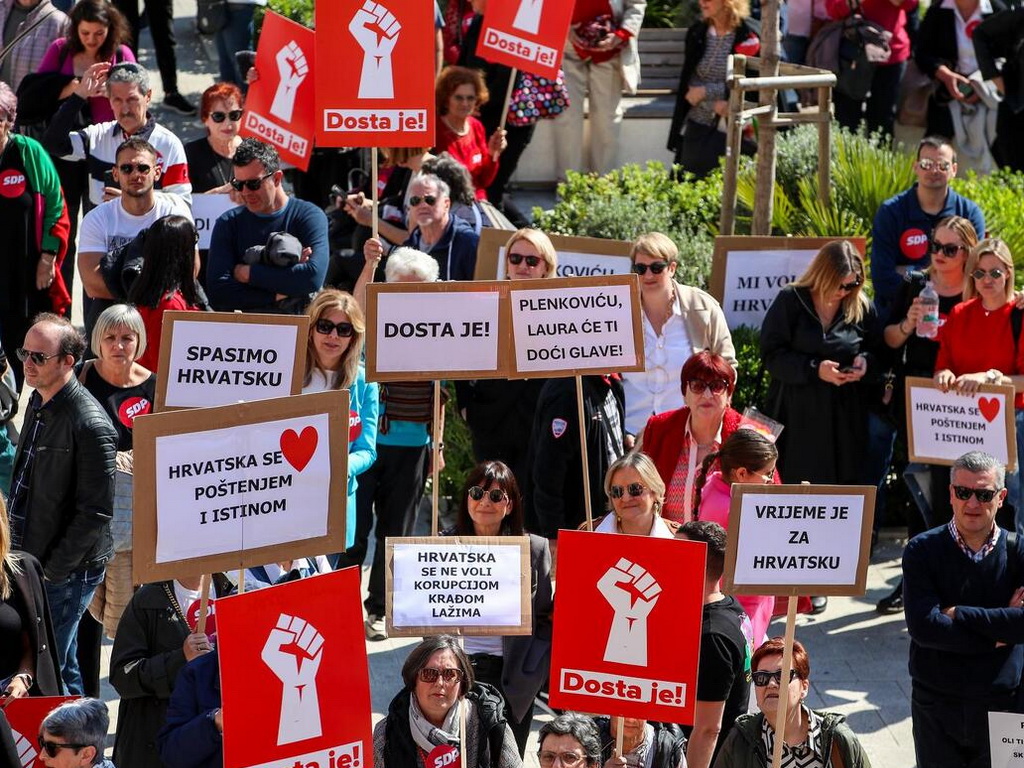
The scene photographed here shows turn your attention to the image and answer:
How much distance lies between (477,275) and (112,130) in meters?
2.35

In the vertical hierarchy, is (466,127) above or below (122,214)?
above

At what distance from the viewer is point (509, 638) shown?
6.98m

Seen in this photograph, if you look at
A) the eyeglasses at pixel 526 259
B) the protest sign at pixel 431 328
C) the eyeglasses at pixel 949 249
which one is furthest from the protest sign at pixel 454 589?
the eyeglasses at pixel 949 249

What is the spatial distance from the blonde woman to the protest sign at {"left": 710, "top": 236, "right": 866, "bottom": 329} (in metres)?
0.80

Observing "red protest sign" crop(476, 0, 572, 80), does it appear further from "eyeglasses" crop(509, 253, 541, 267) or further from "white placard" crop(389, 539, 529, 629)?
"white placard" crop(389, 539, 529, 629)

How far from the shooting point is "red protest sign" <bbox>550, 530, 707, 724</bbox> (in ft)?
19.6

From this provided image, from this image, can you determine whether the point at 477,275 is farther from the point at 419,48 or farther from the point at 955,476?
the point at 955,476

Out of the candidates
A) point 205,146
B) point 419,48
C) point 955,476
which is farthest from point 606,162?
point 955,476

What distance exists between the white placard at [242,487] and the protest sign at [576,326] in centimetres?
164

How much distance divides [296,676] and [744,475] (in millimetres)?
2272

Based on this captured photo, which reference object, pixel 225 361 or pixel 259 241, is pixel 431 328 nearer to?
pixel 225 361

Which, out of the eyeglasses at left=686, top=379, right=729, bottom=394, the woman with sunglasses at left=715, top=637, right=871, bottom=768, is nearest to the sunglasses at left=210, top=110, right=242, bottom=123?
the eyeglasses at left=686, top=379, right=729, bottom=394

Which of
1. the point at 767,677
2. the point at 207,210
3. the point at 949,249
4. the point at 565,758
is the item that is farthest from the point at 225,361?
the point at 949,249

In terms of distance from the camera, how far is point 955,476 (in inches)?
274
